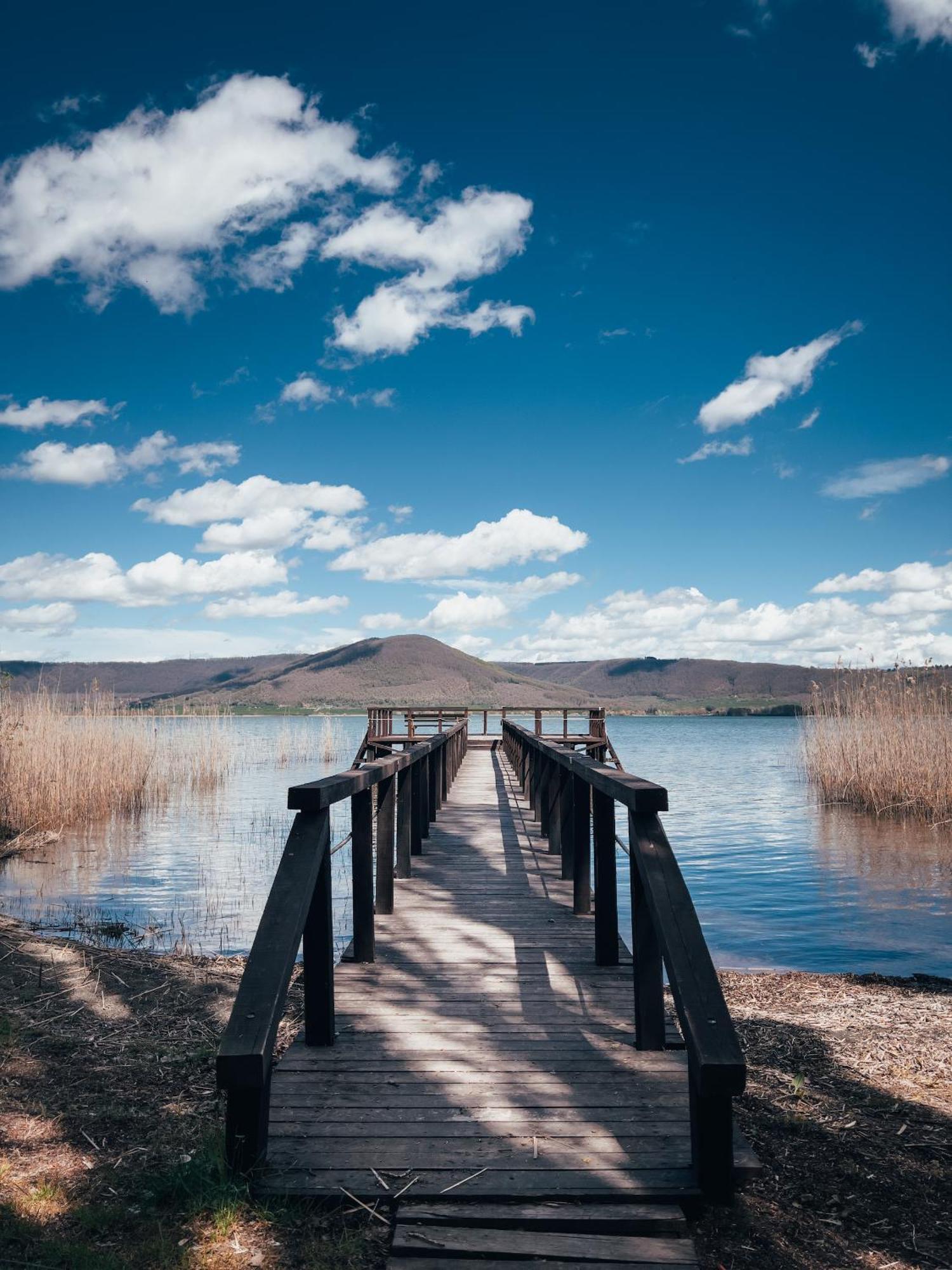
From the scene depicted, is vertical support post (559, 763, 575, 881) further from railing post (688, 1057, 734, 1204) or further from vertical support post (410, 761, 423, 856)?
railing post (688, 1057, 734, 1204)

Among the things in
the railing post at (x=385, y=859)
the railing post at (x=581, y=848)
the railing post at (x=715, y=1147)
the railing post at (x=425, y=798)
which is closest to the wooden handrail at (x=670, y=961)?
the railing post at (x=715, y=1147)

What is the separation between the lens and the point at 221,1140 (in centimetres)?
296

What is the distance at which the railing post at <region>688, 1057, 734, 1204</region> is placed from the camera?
101 inches

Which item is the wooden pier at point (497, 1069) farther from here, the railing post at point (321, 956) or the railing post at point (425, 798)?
the railing post at point (425, 798)

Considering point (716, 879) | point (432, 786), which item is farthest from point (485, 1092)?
point (716, 879)

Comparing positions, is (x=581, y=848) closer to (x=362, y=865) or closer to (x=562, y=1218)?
(x=362, y=865)

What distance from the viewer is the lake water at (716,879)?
904cm

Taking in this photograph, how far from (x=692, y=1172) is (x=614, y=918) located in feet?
6.80

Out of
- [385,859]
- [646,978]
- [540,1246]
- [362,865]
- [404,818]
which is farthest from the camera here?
[404,818]

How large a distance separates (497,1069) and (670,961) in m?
1.09

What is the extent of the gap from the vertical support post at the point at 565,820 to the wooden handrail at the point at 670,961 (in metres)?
2.35

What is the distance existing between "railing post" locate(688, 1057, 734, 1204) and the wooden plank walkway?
0.08m

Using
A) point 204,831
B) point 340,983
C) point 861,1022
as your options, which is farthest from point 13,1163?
point 204,831

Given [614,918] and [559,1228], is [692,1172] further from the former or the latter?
[614,918]
